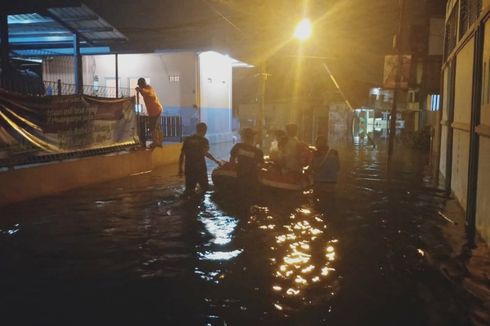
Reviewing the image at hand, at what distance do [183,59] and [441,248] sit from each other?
16.9 m

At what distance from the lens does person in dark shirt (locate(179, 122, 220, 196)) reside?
33.8 feet

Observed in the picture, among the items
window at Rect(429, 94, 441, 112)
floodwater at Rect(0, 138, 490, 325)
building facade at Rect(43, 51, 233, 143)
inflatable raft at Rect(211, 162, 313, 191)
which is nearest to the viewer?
floodwater at Rect(0, 138, 490, 325)

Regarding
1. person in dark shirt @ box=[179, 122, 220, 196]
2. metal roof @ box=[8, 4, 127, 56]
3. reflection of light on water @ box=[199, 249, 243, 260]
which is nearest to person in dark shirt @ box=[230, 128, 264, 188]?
person in dark shirt @ box=[179, 122, 220, 196]

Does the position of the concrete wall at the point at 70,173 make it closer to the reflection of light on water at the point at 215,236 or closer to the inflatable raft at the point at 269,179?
the inflatable raft at the point at 269,179

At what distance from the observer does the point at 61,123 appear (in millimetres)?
11344

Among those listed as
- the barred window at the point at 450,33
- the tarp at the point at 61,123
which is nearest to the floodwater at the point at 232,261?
the tarp at the point at 61,123

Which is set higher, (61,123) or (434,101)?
(434,101)

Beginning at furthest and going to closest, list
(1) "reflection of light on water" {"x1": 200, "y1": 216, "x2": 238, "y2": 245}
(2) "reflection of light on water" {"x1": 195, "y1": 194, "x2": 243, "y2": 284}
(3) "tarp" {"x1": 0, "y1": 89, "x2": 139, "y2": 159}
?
(3) "tarp" {"x1": 0, "y1": 89, "x2": 139, "y2": 159} < (1) "reflection of light on water" {"x1": 200, "y1": 216, "x2": 238, "y2": 245} < (2) "reflection of light on water" {"x1": 195, "y1": 194, "x2": 243, "y2": 284}

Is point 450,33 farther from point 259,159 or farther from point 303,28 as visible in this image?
point 259,159

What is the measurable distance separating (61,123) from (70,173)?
1.22 meters

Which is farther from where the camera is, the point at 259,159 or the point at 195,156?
the point at 259,159

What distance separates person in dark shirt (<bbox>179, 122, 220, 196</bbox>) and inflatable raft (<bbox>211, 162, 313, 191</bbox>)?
65 cm

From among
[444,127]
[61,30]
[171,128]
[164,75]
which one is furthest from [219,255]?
[164,75]

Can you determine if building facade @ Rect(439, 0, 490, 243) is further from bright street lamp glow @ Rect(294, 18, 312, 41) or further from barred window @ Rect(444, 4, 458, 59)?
bright street lamp glow @ Rect(294, 18, 312, 41)
